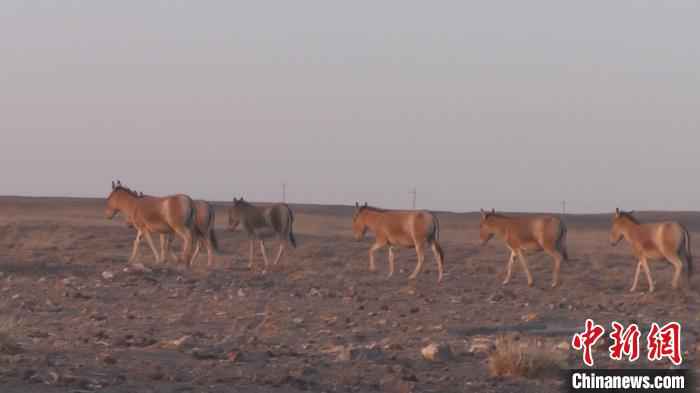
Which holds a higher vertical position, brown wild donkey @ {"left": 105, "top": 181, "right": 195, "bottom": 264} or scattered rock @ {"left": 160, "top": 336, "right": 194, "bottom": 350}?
brown wild donkey @ {"left": 105, "top": 181, "right": 195, "bottom": 264}

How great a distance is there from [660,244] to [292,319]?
1123cm

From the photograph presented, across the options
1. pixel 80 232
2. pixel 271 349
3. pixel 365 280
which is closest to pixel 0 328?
pixel 271 349

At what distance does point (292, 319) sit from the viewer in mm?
19438

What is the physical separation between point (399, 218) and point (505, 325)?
10.5 meters

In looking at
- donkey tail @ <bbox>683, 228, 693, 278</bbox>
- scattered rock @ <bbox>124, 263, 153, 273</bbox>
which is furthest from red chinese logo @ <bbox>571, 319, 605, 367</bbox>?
scattered rock @ <bbox>124, 263, 153, 273</bbox>

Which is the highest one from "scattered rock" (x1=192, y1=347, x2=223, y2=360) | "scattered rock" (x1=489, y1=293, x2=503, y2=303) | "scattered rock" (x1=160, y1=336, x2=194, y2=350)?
"scattered rock" (x1=489, y1=293, x2=503, y2=303)

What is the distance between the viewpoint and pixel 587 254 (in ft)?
134

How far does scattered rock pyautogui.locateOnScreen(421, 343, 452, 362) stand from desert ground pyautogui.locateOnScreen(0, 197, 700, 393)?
10 centimetres

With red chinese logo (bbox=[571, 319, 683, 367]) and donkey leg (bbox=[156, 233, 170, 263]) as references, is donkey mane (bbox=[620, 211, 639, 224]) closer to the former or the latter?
donkey leg (bbox=[156, 233, 170, 263])

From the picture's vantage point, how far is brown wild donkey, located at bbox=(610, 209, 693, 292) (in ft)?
89.1

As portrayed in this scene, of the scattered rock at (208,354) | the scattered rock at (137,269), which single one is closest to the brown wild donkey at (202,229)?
the scattered rock at (137,269)

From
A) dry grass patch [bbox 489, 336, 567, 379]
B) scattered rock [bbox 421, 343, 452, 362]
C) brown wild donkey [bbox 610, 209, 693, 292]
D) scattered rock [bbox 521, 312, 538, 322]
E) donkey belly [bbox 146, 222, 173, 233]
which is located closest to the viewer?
dry grass patch [bbox 489, 336, 567, 379]

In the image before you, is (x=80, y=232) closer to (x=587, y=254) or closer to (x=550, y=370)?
(x=587, y=254)

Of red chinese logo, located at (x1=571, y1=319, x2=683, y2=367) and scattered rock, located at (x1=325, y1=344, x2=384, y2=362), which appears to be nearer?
scattered rock, located at (x1=325, y1=344, x2=384, y2=362)
